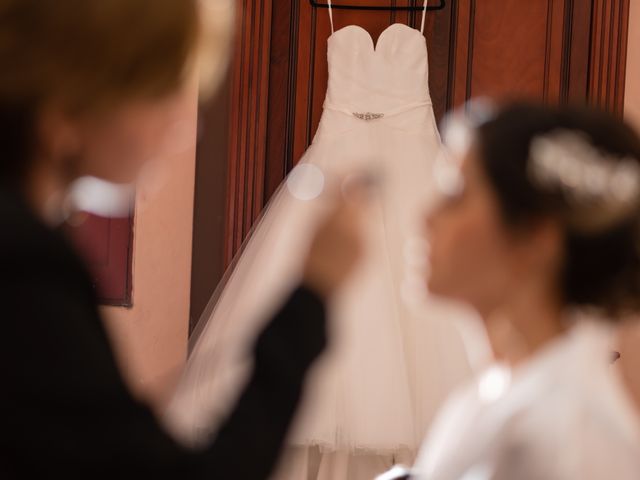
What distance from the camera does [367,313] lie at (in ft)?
7.82

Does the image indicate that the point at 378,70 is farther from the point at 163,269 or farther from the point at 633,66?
the point at 163,269

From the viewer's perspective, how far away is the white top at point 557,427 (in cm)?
85

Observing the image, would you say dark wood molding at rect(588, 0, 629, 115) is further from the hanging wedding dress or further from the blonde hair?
the blonde hair

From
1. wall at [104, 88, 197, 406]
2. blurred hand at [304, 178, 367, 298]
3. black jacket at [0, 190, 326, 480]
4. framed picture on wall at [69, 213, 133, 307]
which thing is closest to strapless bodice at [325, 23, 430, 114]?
wall at [104, 88, 197, 406]

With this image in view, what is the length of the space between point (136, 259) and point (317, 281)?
2.07 meters

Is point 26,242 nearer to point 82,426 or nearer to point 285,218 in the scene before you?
point 82,426

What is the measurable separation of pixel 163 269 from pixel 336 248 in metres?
2.07

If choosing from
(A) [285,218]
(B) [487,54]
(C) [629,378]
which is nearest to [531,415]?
(A) [285,218]

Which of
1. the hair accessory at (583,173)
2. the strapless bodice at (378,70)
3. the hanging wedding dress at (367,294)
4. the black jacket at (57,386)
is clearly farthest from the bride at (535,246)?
the strapless bodice at (378,70)

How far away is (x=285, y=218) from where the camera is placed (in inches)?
101

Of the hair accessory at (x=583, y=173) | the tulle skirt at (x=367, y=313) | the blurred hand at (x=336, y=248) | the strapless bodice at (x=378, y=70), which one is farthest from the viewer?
the strapless bodice at (x=378, y=70)

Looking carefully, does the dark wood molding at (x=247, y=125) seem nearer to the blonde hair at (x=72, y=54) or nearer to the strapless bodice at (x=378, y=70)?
the strapless bodice at (x=378, y=70)

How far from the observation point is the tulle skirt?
2252 millimetres

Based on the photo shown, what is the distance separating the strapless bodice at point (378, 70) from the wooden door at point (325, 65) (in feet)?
0.38
